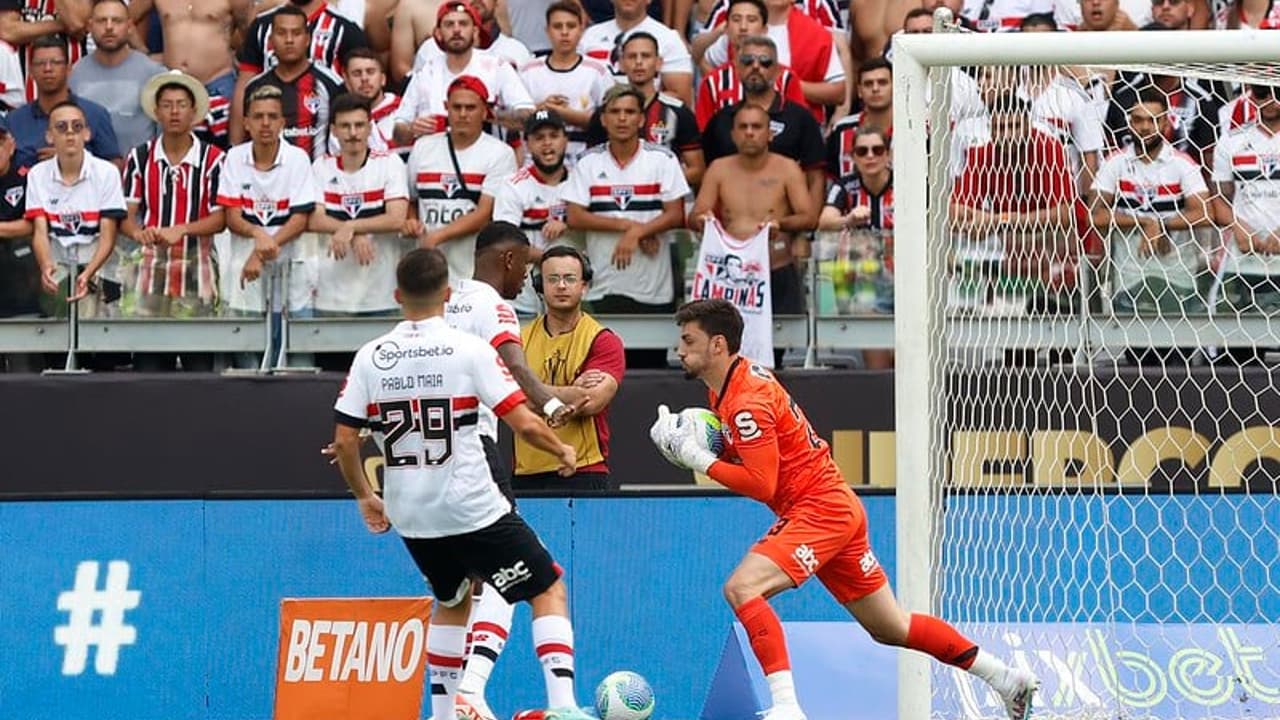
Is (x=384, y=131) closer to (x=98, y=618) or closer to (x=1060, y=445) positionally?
(x=98, y=618)

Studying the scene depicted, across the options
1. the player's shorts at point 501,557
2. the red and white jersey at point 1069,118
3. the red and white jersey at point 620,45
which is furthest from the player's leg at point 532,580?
the red and white jersey at point 620,45

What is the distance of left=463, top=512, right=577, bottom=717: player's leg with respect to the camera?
8844 mm

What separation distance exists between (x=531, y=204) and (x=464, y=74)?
1207 millimetres

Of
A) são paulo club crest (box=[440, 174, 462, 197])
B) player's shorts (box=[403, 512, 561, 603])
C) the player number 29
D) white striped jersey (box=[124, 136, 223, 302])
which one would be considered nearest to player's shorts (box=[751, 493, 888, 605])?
player's shorts (box=[403, 512, 561, 603])

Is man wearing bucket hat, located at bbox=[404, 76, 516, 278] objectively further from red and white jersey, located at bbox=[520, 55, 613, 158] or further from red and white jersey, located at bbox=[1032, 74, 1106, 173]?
red and white jersey, located at bbox=[1032, 74, 1106, 173]

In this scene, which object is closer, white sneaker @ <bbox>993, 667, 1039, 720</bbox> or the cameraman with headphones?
white sneaker @ <bbox>993, 667, 1039, 720</bbox>

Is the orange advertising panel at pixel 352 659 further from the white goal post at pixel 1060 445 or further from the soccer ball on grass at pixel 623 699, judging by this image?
the white goal post at pixel 1060 445

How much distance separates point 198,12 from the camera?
45.5ft

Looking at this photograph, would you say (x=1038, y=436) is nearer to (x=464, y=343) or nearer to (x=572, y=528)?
(x=572, y=528)

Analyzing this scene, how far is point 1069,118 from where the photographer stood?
11172 millimetres

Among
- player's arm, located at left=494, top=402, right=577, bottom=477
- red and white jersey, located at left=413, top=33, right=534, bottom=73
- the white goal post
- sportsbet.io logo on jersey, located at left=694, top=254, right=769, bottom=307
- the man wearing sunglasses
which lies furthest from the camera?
red and white jersey, located at left=413, top=33, right=534, bottom=73

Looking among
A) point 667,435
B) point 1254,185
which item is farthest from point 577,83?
point 667,435

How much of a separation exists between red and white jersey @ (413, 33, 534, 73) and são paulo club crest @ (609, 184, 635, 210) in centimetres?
147

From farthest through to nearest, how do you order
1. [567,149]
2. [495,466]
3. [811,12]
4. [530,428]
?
[811,12]
[567,149]
[495,466]
[530,428]
